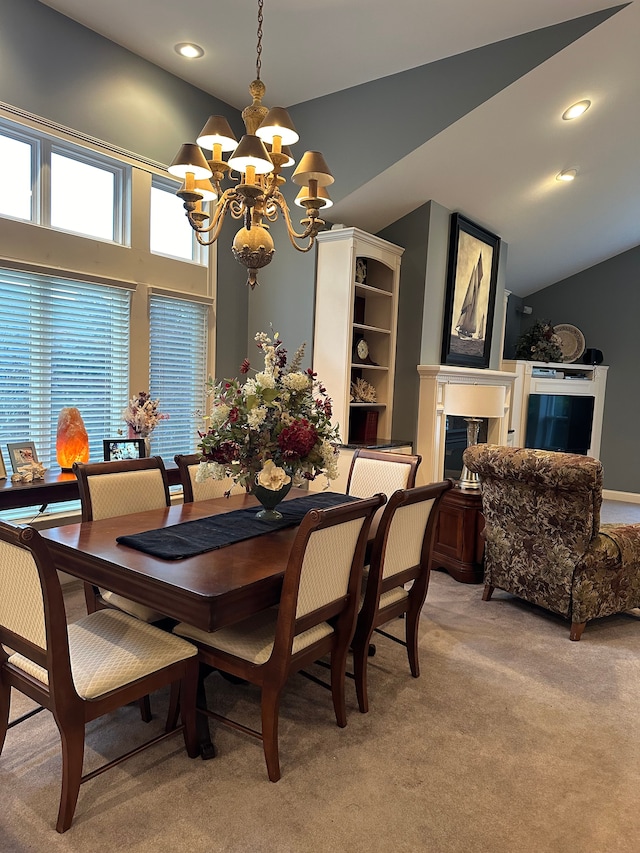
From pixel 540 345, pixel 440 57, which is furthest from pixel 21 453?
pixel 540 345

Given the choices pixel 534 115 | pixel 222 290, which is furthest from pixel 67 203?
pixel 534 115

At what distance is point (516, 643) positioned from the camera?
10.4 ft

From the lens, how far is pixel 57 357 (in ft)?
12.1

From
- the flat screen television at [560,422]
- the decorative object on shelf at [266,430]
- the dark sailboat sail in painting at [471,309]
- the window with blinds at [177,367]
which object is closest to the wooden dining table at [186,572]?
the decorative object on shelf at [266,430]

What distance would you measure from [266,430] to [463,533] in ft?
7.36

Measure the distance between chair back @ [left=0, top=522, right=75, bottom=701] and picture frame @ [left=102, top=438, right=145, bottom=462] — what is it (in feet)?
5.89

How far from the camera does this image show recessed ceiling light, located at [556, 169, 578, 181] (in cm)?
512

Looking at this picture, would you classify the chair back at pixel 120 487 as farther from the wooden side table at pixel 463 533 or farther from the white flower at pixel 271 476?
the wooden side table at pixel 463 533

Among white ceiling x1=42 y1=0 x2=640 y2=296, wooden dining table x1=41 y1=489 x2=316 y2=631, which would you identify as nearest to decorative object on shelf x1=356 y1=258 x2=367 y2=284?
white ceiling x1=42 y1=0 x2=640 y2=296

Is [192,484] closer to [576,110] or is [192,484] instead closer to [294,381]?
[294,381]

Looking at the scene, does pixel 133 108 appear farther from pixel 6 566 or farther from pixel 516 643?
pixel 516 643

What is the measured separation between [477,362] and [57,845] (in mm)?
5256

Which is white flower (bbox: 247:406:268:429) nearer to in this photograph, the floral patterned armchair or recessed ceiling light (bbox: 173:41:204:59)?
the floral patterned armchair

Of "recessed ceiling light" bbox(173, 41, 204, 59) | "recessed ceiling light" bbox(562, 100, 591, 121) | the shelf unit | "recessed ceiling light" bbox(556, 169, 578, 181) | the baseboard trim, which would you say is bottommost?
the baseboard trim
